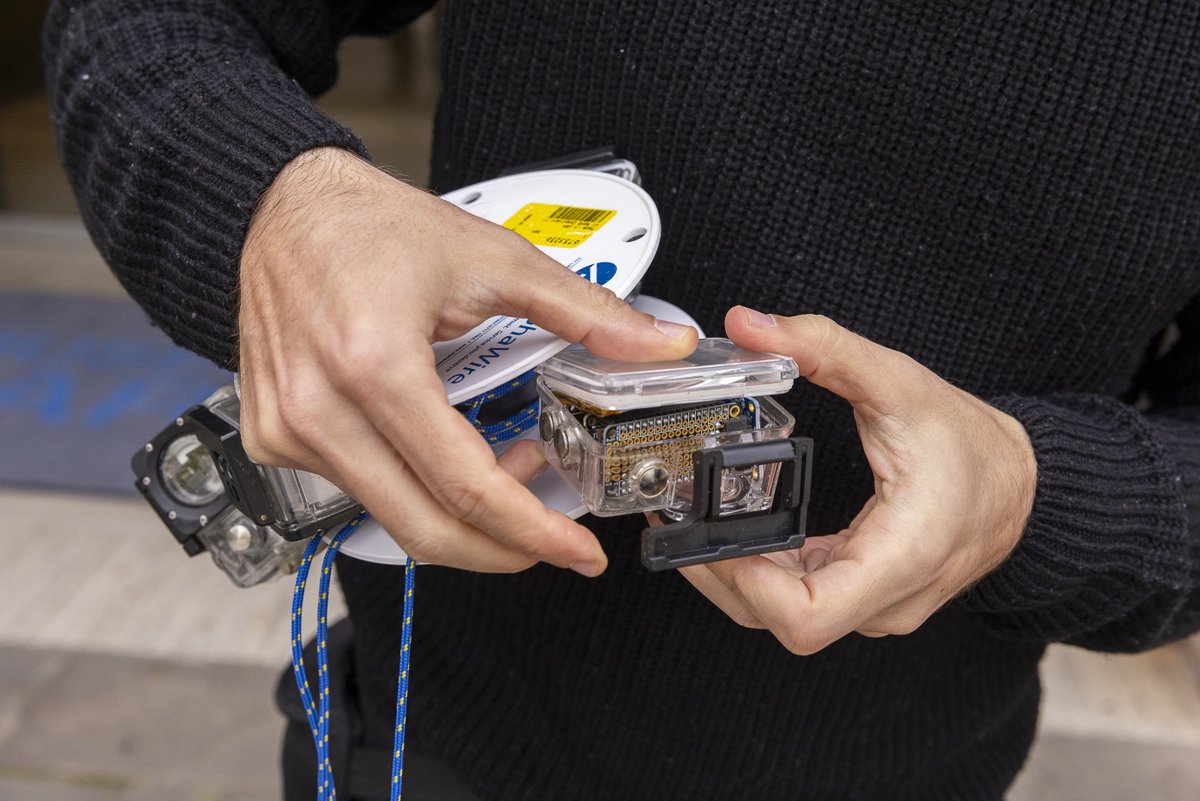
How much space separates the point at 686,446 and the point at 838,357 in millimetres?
103

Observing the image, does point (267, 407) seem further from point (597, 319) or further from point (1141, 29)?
point (1141, 29)

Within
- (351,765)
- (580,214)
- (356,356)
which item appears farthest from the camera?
(351,765)

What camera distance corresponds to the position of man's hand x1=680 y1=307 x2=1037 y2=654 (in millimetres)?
579

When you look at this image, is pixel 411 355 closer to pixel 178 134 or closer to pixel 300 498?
pixel 300 498

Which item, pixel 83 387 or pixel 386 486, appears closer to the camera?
pixel 386 486

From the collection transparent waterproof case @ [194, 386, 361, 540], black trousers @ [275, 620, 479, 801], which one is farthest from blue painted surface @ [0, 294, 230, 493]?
transparent waterproof case @ [194, 386, 361, 540]

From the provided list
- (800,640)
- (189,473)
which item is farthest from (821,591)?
(189,473)

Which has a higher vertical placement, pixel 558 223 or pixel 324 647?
pixel 558 223

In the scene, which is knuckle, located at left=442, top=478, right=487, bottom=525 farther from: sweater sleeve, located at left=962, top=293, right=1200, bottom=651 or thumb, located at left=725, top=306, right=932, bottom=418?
sweater sleeve, located at left=962, top=293, right=1200, bottom=651

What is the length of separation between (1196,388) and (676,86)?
0.56 m

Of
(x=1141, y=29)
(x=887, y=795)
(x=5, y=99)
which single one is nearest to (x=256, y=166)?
(x=1141, y=29)

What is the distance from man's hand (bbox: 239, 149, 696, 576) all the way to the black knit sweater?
0.12m

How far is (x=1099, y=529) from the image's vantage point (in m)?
0.72

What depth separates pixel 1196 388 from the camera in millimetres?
913
